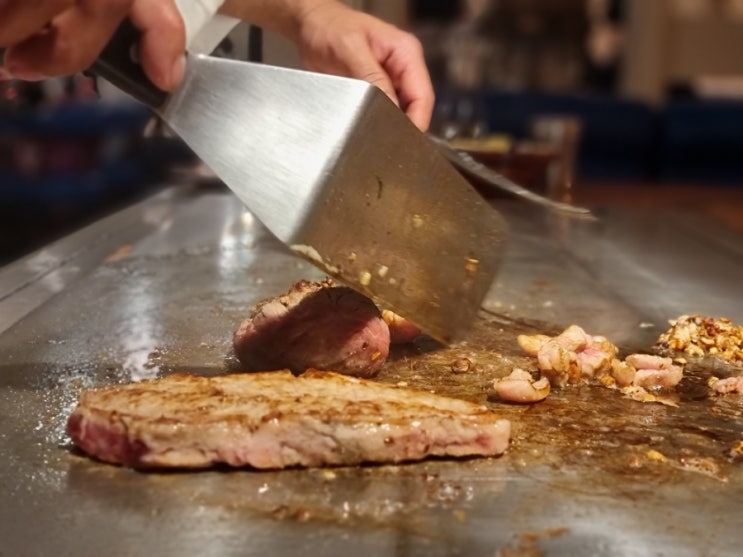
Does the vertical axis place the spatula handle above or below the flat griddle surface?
above

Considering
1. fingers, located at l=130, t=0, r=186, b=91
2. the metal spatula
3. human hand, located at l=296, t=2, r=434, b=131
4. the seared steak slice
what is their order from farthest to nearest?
human hand, located at l=296, t=2, r=434, b=131
the seared steak slice
the metal spatula
fingers, located at l=130, t=0, r=186, b=91

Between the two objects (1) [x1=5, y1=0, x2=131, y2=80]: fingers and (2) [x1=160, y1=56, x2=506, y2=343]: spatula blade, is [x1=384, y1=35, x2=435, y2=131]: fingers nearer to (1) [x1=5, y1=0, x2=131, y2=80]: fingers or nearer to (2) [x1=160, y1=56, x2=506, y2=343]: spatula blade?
→ (2) [x1=160, y1=56, x2=506, y2=343]: spatula blade

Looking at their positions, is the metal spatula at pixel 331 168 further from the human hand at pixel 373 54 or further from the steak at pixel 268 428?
the human hand at pixel 373 54

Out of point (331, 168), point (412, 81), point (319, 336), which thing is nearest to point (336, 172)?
point (331, 168)

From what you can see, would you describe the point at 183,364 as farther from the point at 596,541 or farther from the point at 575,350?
the point at 596,541

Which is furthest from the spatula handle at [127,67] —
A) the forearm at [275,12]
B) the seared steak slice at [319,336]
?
the forearm at [275,12]

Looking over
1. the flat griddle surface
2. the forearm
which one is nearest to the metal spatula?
the flat griddle surface

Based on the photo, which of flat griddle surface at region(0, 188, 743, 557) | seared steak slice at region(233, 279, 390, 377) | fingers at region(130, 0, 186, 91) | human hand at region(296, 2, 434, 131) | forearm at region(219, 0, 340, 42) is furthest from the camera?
forearm at region(219, 0, 340, 42)

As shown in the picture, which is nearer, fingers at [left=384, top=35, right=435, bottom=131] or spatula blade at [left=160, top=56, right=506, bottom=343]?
spatula blade at [left=160, top=56, right=506, bottom=343]
